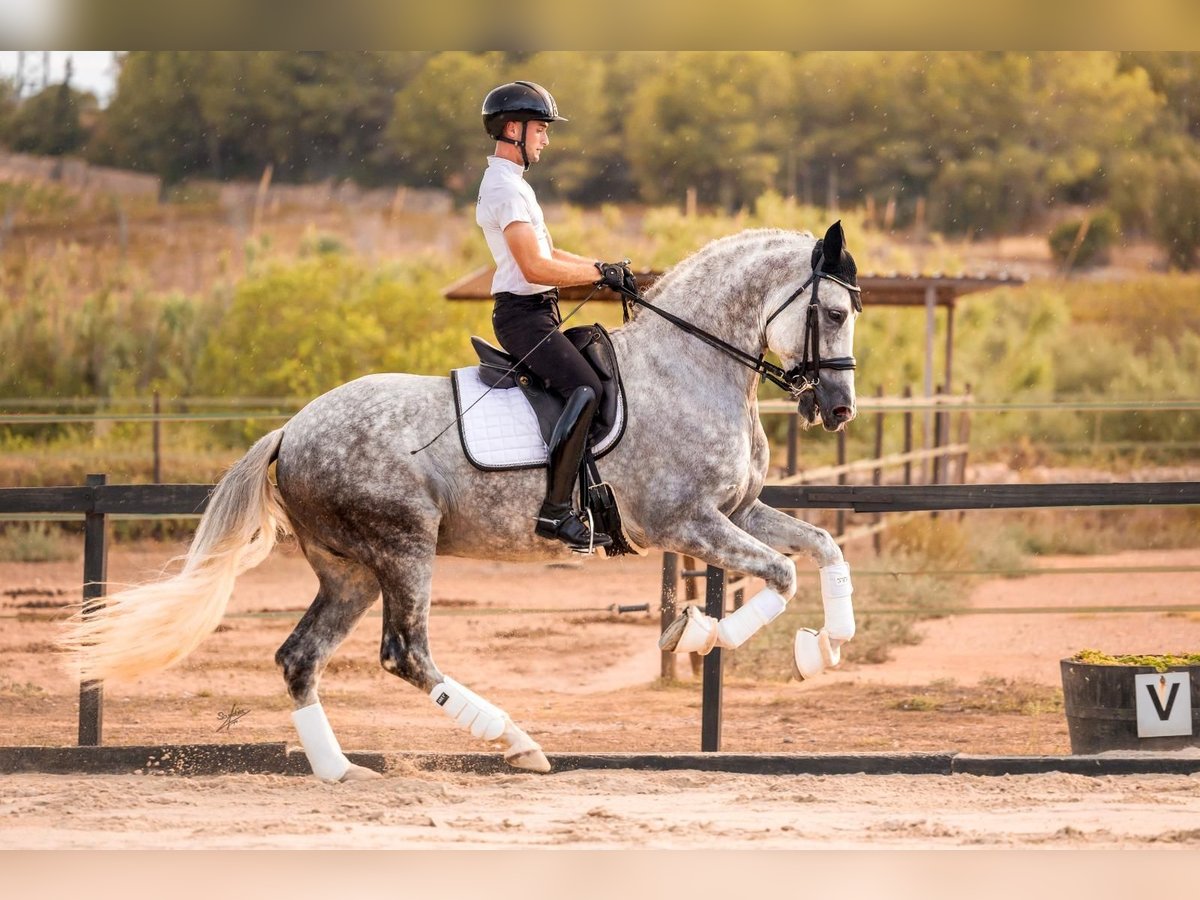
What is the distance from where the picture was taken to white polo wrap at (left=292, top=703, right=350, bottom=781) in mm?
4941

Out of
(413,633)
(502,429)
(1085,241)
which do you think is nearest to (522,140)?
(502,429)

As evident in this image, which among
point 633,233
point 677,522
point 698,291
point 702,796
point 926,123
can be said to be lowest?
point 702,796

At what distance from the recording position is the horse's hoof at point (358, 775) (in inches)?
197

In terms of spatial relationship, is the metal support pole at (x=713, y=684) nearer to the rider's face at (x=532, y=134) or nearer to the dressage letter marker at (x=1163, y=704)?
the dressage letter marker at (x=1163, y=704)

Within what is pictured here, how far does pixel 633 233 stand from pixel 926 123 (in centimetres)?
711

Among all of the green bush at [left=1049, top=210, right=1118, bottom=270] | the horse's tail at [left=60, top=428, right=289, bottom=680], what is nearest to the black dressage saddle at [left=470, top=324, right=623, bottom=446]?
the horse's tail at [left=60, top=428, right=289, bottom=680]

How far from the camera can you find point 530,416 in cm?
484

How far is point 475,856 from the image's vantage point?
401 cm

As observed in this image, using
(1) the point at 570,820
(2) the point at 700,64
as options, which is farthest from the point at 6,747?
(2) the point at 700,64

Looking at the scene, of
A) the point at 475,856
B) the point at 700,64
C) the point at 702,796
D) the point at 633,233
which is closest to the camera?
the point at 475,856

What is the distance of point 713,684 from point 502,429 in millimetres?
1511

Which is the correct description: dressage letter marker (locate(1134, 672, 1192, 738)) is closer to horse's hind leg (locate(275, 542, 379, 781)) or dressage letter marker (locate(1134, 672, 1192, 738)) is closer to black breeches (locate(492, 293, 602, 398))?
black breeches (locate(492, 293, 602, 398))
